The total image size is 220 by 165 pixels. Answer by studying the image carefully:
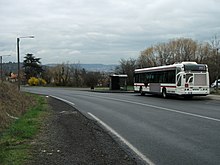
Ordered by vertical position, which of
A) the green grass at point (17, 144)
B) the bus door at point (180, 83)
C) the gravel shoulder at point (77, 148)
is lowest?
the gravel shoulder at point (77, 148)

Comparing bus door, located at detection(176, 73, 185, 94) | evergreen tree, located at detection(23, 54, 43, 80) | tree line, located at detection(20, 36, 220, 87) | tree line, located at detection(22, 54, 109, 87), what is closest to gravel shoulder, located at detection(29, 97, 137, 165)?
bus door, located at detection(176, 73, 185, 94)

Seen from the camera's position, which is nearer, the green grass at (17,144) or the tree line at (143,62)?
the green grass at (17,144)

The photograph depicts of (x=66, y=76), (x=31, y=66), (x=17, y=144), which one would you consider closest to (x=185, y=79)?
(x=17, y=144)

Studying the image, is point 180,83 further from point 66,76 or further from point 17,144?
point 66,76

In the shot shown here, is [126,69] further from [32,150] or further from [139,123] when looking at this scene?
[32,150]

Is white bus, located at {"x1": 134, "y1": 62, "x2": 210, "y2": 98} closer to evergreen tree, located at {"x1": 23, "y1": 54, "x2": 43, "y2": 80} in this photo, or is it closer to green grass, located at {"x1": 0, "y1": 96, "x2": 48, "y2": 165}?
green grass, located at {"x1": 0, "y1": 96, "x2": 48, "y2": 165}

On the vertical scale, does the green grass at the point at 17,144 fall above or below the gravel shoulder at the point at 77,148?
above

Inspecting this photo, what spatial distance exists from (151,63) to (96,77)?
11715mm

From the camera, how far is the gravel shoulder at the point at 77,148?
27.0 ft

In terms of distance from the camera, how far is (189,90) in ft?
104

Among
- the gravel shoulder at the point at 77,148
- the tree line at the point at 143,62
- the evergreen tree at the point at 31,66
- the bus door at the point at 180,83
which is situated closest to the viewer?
the gravel shoulder at the point at 77,148

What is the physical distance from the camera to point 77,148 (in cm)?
966

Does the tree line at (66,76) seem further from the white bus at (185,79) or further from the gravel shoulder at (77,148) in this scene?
the gravel shoulder at (77,148)

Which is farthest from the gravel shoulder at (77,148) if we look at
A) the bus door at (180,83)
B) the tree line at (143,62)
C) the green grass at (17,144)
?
the tree line at (143,62)
